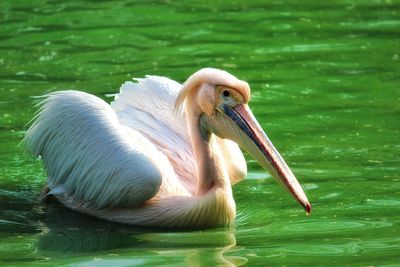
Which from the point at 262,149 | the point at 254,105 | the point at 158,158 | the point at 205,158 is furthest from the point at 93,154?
the point at 254,105

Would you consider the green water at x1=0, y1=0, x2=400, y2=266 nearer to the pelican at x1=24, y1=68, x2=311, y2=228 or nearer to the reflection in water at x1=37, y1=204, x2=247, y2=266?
the reflection in water at x1=37, y1=204, x2=247, y2=266

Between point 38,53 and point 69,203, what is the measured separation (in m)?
3.80

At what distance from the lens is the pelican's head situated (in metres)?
5.96

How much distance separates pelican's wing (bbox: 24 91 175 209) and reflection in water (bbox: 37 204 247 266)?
146mm

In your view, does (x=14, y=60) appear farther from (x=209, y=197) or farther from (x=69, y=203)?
(x=209, y=197)

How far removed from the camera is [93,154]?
615cm

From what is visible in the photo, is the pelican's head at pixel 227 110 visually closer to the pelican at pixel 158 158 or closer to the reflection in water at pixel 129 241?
the pelican at pixel 158 158

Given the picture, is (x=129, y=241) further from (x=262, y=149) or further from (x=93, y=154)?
(x=262, y=149)

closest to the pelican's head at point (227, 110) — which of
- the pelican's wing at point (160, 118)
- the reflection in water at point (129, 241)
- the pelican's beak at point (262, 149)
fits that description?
the pelican's beak at point (262, 149)

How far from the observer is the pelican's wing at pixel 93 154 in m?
5.97

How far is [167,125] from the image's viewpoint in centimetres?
670

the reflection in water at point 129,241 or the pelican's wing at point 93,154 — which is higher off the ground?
the pelican's wing at point 93,154

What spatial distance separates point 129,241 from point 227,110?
850 millimetres

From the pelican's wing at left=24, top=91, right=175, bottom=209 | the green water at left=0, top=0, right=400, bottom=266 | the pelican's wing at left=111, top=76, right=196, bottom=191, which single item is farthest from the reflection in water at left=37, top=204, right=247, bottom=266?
the pelican's wing at left=111, top=76, right=196, bottom=191
